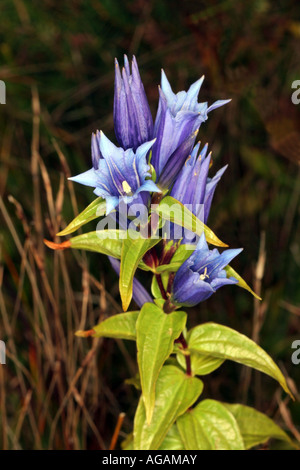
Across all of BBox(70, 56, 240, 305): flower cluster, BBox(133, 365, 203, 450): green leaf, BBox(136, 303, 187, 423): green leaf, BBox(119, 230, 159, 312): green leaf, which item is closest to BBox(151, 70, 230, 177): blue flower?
BBox(70, 56, 240, 305): flower cluster

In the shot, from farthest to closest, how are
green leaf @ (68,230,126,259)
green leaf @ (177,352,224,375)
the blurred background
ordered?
the blurred background
green leaf @ (177,352,224,375)
green leaf @ (68,230,126,259)

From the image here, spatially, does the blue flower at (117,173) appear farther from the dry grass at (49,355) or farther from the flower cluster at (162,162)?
the dry grass at (49,355)

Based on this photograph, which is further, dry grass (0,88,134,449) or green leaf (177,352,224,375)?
dry grass (0,88,134,449)

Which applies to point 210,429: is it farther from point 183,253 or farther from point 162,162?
point 162,162

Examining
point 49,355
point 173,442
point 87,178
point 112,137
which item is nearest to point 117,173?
point 87,178

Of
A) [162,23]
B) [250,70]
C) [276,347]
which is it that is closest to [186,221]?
[276,347]

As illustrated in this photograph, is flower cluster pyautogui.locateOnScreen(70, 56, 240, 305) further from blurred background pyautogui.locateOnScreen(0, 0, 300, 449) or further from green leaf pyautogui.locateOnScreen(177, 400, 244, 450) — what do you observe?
blurred background pyautogui.locateOnScreen(0, 0, 300, 449)

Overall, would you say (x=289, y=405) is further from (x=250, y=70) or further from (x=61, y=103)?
(x=61, y=103)
